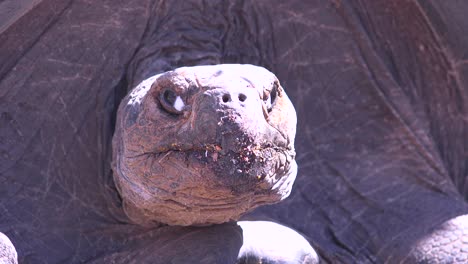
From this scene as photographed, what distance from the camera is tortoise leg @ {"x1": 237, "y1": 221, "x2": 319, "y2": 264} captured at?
391 centimetres

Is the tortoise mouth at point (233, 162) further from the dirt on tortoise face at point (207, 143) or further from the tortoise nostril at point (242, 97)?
the tortoise nostril at point (242, 97)

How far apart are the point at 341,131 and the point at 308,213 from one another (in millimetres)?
425

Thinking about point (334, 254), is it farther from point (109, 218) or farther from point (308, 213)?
point (109, 218)

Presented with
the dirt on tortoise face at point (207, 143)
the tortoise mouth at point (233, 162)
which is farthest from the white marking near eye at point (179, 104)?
the tortoise mouth at point (233, 162)

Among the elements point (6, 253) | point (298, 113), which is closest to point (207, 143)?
point (6, 253)

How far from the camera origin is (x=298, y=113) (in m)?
4.70

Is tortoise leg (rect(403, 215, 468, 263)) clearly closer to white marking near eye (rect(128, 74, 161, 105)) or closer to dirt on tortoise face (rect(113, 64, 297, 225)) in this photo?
dirt on tortoise face (rect(113, 64, 297, 225))

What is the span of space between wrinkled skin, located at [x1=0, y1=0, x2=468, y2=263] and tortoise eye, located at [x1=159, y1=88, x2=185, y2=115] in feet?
2.13

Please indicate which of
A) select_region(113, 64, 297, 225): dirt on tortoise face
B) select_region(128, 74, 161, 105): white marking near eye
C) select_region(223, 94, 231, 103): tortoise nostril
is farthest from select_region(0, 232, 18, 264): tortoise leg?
select_region(223, 94, 231, 103): tortoise nostril

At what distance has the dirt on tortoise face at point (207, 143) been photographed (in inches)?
127

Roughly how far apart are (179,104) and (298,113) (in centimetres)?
140

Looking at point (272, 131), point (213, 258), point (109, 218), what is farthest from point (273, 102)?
point (109, 218)

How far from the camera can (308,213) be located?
4.56 m

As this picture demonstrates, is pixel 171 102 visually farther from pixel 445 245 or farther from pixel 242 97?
pixel 445 245
